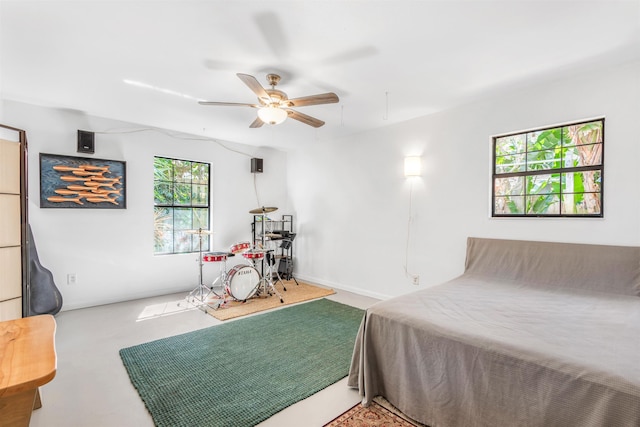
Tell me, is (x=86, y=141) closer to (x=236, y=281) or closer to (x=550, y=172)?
(x=236, y=281)

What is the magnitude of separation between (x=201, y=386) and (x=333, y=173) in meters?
3.72

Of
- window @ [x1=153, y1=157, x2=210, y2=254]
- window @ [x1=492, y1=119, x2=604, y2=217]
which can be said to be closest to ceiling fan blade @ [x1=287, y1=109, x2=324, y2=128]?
window @ [x1=492, y1=119, x2=604, y2=217]

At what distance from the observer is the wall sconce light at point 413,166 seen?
3.88 meters

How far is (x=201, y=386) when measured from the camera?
2164 millimetres

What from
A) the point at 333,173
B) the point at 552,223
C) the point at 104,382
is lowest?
the point at 104,382

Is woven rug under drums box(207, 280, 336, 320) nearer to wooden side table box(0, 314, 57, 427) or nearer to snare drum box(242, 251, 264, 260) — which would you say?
snare drum box(242, 251, 264, 260)

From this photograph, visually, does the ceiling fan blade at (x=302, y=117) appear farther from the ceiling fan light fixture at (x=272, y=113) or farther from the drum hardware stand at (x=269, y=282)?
the drum hardware stand at (x=269, y=282)

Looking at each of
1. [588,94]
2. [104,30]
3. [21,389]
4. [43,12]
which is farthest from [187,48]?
[588,94]

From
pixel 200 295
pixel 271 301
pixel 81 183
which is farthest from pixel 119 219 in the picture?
pixel 271 301

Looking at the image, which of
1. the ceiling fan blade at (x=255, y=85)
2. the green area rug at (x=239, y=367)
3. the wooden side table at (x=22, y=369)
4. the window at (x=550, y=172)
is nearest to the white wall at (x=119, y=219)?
the green area rug at (x=239, y=367)

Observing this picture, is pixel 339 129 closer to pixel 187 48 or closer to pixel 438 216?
pixel 438 216

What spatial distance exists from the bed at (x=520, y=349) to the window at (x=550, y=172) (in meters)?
0.46

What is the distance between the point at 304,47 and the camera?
2.30m

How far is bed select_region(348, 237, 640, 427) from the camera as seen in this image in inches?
53.3
